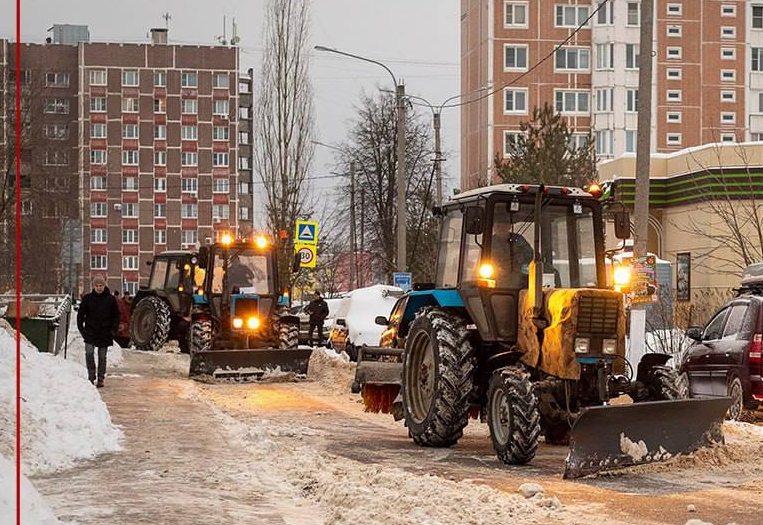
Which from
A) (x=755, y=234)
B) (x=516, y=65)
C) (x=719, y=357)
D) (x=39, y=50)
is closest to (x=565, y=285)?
(x=719, y=357)

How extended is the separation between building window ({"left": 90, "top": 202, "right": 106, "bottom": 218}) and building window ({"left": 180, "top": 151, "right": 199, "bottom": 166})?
823 centimetres

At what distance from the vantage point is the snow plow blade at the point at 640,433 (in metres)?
11.5

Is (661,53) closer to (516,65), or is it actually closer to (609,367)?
(516,65)

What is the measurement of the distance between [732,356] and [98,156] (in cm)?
10839

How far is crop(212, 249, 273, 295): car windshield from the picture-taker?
27.1 m

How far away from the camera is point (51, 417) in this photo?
13156mm

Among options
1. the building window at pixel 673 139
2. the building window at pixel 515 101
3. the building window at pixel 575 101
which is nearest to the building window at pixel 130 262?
the building window at pixel 515 101

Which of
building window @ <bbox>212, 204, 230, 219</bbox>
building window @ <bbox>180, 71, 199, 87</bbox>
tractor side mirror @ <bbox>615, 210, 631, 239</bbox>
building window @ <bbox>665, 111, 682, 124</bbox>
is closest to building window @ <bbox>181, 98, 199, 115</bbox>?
building window @ <bbox>180, 71, 199, 87</bbox>

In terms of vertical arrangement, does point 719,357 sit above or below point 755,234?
below

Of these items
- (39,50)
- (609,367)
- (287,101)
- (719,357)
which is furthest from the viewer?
(39,50)

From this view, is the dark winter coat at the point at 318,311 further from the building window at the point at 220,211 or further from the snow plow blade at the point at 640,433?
the building window at the point at 220,211

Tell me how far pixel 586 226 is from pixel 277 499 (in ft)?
18.1

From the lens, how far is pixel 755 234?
41.8m

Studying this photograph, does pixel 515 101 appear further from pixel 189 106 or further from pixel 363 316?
pixel 363 316
